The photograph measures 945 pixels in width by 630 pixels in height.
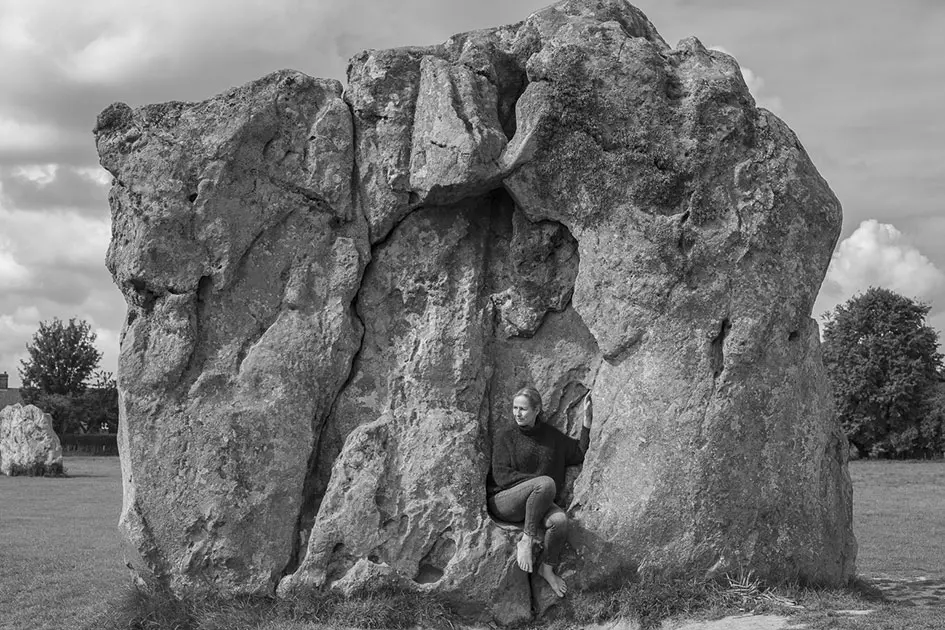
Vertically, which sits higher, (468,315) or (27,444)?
(468,315)

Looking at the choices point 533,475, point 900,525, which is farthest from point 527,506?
point 900,525

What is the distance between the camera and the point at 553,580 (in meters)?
8.91

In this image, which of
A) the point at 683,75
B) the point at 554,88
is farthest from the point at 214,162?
the point at 683,75

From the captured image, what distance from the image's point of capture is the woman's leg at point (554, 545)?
8.84 metres

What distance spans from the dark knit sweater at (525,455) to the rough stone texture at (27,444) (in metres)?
27.4

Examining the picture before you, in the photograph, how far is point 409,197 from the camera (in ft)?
31.6

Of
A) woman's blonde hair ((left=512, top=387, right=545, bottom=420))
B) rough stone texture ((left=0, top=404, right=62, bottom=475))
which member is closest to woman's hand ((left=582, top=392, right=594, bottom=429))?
woman's blonde hair ((left=512, top=387, right=545, bottom=420))

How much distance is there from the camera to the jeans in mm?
8844

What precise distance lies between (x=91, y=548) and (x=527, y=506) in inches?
389

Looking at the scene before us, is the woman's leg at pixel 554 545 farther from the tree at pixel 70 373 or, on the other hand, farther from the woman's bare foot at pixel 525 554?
the tree at pixel 70 373

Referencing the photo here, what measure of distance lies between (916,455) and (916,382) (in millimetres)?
3896

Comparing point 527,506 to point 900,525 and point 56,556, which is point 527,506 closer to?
point 56,556

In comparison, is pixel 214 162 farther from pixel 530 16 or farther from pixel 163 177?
pixel 530 16

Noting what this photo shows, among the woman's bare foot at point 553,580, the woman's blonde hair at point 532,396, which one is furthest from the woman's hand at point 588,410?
the woman's bare foot at point 553,580
